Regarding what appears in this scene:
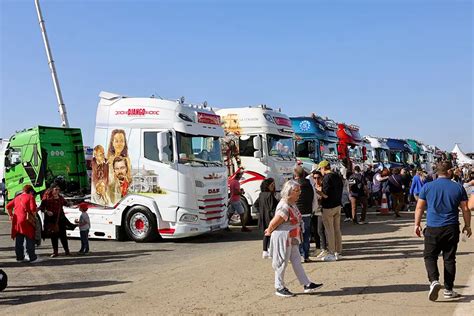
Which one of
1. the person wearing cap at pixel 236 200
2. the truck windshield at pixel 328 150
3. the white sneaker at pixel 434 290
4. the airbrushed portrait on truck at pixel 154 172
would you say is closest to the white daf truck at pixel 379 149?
the truck windshield at pixel 328 150

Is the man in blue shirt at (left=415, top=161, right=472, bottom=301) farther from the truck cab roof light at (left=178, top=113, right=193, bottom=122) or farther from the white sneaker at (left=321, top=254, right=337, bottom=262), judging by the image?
the truck cab roof light at (left=178, top=113, right=193, bottom=122)

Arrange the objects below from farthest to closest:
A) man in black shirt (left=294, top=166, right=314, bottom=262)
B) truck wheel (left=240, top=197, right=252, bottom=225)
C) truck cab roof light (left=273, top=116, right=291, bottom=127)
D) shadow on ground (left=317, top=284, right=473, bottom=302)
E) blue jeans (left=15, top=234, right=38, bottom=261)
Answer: truck cab roof light (left=273, top=116, right=291, bottom=127) < truck wheel (left=240, top=197, right=252, bottom=225) < blue jeans (left=15, top=234, right=38, bottom=261) < man in black shirt (left=294, top=166, right=314, bottom=262) < shadow on ground (left=317, top=284, right=473, bottom=302)

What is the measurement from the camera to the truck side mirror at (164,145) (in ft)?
41.9

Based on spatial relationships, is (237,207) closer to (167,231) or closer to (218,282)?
(167,231)

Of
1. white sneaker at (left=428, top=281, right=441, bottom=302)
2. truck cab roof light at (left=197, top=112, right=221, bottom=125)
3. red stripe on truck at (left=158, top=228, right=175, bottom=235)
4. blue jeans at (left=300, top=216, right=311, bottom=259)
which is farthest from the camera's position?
truck cab roof light at (left=197, top=112, right=221, bottom=125)

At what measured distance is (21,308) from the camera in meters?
7.01

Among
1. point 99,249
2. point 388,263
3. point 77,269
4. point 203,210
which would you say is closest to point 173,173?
point 203,210

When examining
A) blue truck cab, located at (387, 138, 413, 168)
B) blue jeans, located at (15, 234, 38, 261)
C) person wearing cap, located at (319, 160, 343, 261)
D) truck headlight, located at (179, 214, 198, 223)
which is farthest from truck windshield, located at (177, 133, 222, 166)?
blue truck cab, located at (387, 138, 413, 168)

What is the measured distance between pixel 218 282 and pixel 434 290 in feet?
10.5

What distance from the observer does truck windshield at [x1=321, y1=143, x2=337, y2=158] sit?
68.1 feet

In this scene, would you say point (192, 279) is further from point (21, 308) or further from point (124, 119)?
point (124, 119)

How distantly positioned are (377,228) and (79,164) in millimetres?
9301

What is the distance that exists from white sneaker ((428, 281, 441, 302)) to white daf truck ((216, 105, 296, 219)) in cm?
968

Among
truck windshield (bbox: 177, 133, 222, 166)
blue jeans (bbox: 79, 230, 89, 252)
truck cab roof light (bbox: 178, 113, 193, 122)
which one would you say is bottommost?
blue jeans (bbox: 79, 230, 89, 252)
